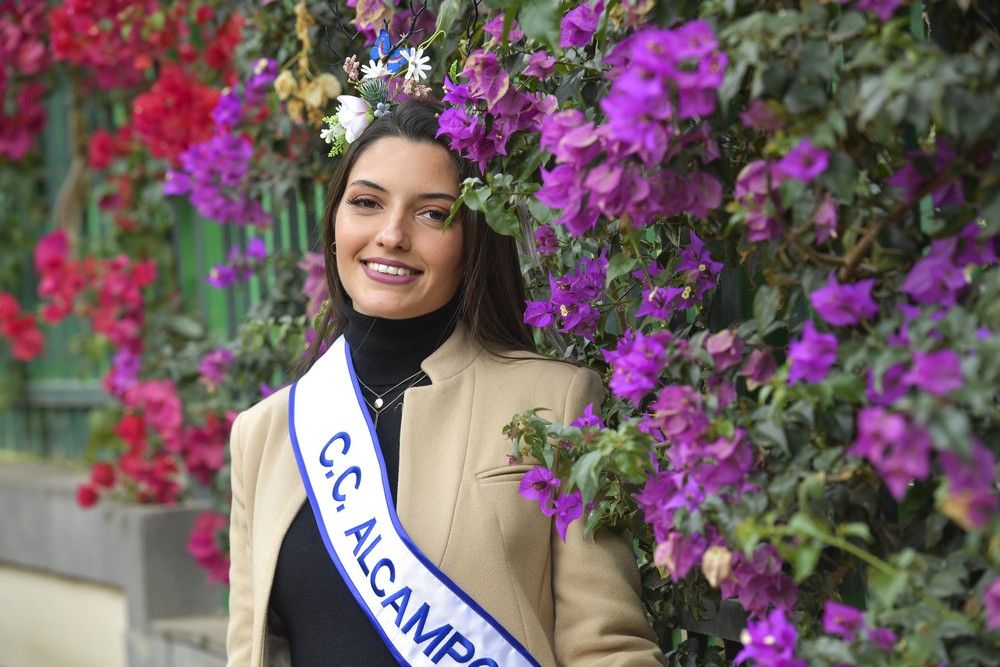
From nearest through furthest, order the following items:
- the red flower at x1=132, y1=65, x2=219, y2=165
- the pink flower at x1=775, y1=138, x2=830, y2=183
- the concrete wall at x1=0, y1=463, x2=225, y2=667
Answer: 1. the pink flower at x1=775, y1=138, x2=830, y2=183
2. the red flower at x1=132, y1=65, x2=219, y2=165
3. the concrete wall at x1=0, y1=463, x2=225, y2=667

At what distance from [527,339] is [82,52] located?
8.62 ft

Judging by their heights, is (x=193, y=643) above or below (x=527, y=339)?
below

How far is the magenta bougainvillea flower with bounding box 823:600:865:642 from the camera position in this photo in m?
1.42

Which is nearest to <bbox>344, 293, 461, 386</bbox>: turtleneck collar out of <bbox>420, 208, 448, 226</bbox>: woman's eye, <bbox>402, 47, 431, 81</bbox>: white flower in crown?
<bbox>420, 208, 448, 226</bbox>: woman's eye

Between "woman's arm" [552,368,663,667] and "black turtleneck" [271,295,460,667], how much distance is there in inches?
10.9

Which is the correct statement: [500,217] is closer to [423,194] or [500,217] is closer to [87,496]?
[423,194]

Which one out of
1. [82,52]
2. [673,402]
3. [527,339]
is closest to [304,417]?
[527,339]

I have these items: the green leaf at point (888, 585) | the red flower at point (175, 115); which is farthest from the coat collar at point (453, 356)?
the red flower at point (175, 115)

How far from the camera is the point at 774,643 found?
147 centimetres

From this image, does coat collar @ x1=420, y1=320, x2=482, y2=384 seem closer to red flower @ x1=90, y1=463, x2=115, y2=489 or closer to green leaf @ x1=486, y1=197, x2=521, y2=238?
green leaf @ x1=486, y1=197, x2=521, y2=238

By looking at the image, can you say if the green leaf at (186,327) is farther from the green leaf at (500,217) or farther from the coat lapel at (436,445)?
the green leaf at (500,217)

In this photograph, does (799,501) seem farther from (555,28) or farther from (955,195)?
(555,28)

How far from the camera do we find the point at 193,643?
3.91 metres

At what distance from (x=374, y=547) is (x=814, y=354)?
2.94 ft
